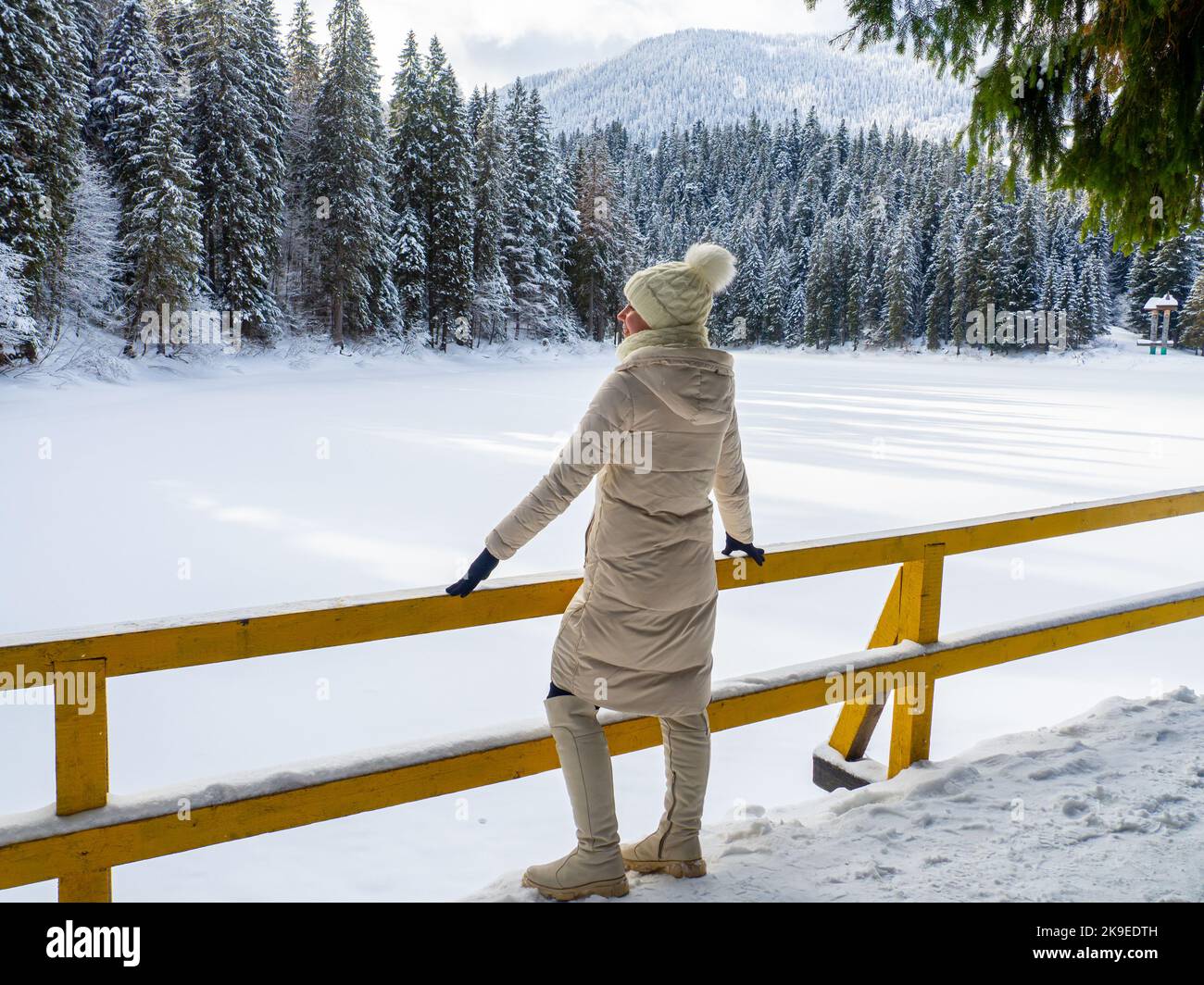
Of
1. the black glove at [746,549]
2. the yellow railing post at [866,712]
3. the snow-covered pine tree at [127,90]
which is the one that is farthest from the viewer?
the snow-covered pine tree at [127,90]

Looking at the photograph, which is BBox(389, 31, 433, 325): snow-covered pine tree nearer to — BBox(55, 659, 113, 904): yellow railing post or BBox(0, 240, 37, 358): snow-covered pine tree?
BBox(0, 240, 37, 358): snow-covered pine tree

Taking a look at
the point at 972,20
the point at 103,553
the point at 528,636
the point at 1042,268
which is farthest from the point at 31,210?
the point at 1042,268

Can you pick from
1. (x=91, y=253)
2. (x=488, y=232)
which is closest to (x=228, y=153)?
(x=91, y=253)

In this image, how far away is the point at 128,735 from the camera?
482cm

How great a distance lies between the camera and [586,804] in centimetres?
249

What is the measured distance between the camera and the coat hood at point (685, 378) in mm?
2322

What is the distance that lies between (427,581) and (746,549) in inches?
197

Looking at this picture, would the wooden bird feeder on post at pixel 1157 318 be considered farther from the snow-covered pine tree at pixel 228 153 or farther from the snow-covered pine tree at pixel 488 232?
the snow-covered pine tree at pixel 228 153

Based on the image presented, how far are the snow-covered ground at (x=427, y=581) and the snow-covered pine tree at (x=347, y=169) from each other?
19.2m

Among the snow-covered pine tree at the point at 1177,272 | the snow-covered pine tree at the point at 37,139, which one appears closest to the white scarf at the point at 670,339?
the snow-covered pine tree at the point at 37,139

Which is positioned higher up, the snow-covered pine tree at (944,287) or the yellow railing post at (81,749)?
the snow-covered pine tree at (944,287)

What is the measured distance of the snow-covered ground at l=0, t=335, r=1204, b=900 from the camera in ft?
13.5

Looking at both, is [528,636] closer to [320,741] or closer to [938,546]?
[320,741]
